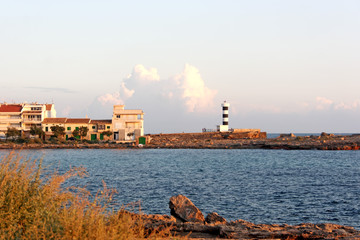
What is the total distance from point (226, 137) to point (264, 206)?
70969 mm

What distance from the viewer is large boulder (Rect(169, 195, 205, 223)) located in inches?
585

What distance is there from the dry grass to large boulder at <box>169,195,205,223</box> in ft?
15.9

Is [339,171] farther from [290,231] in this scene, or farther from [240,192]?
[290,231]

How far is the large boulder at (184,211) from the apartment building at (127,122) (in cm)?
7089

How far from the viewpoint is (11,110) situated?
8631 centimetres

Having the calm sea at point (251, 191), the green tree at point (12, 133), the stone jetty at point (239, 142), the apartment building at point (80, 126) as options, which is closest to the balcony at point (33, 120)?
the apartment building at point (80, 126)

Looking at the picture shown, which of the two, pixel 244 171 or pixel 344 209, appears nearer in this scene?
pixel 344 209

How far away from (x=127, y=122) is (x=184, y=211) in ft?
236

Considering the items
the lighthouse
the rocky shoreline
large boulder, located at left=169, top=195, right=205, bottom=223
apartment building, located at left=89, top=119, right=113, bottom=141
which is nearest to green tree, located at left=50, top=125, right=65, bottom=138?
the rocky shoreline

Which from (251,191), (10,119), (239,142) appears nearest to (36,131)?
(10,119)

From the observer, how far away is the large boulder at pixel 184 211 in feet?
48.7

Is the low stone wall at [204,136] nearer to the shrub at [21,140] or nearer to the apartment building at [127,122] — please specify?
the apartment building at [127,122]

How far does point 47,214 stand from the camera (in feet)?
30.5

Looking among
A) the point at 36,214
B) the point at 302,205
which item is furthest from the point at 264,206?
the point at 36,214
